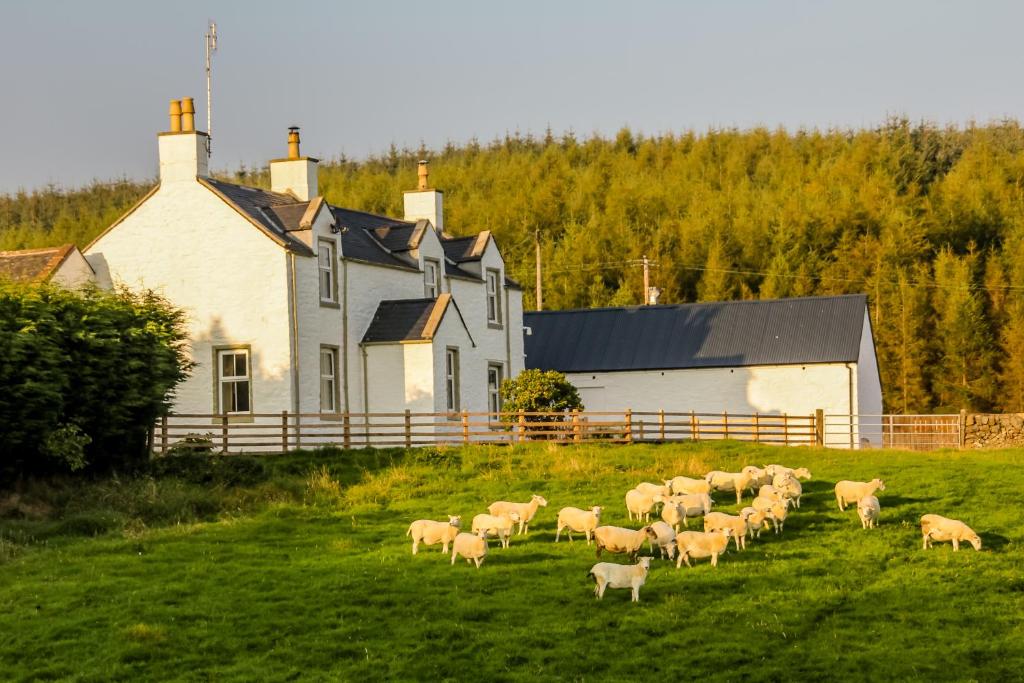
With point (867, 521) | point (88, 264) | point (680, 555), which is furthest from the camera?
point (88, 264)

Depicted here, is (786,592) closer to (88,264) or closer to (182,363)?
(182,363)

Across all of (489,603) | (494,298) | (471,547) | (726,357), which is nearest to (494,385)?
(494,298)

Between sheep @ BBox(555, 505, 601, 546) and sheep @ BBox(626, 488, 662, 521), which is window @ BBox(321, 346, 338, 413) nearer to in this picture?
sheep @ BBox(626, 488, 662, 521)

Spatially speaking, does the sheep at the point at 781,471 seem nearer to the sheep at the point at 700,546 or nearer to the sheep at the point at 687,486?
the sheep at the point at 687,486

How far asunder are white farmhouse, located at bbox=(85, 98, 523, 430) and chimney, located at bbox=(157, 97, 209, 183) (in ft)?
0.13

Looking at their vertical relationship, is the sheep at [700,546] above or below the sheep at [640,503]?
below

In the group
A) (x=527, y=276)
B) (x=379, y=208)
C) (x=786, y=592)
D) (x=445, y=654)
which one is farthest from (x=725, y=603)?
(x=379, y=208)

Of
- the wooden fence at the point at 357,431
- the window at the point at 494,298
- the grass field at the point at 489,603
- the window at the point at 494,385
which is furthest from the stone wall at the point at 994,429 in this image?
the grass field at the point at 489,603

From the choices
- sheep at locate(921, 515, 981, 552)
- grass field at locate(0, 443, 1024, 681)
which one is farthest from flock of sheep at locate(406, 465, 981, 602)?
grass field at locate(0, 443, 1024, 681)

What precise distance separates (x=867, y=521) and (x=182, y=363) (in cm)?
1876

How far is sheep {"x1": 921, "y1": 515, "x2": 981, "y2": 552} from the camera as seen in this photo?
22.4 m

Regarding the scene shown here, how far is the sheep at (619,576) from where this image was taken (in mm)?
19422

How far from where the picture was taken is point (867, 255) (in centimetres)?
7044

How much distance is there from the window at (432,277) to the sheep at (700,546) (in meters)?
23.5
